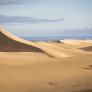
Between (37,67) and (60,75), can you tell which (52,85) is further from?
(37,67)

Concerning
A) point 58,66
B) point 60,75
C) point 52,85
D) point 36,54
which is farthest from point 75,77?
point 36,54

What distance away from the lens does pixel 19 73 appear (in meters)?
10.4

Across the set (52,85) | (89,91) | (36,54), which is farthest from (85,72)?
(36,54)

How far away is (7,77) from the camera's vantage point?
31.6 ft

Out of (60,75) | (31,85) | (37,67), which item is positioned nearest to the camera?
(31,85)

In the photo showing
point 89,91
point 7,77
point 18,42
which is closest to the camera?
point 89,91

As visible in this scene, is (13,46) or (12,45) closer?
(12,45)

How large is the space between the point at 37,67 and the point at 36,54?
17.9ft

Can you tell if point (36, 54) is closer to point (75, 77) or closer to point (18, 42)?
point (18, 42)

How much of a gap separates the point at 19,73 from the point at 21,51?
762 cm

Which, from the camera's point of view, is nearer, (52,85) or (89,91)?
(89,91)

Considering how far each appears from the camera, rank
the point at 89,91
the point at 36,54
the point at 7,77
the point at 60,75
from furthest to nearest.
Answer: the point at 36,54 < the point at 60,75 < the point at 7,77 < the point at 89,91

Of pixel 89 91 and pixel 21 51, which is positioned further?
pixel 21 51

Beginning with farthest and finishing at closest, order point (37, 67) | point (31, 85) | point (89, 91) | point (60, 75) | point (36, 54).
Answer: point (36, 54) < point (37, 67) < point (60, 75) < point (31, 85) < point (89, 91)
